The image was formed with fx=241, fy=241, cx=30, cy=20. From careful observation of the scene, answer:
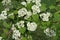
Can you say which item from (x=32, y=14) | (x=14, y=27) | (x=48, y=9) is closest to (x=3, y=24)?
(x=14, y=27)

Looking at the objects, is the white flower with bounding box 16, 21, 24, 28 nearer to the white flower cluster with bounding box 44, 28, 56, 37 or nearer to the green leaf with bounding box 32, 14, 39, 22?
the green leaf with bounding box 32, 14, 39, 22

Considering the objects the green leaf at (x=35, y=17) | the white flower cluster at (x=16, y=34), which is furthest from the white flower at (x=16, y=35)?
the green leaf at (x=35, y=17)

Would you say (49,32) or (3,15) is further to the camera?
(3,15)

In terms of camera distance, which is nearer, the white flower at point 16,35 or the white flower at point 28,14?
the white flower at point 16,35

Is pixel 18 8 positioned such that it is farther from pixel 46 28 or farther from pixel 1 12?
pixel 46 28

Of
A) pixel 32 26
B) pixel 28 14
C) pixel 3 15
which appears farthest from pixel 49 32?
pixel 3 15

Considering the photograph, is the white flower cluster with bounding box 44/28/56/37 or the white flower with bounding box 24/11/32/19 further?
the white flower with bounding box 24/11/32/19

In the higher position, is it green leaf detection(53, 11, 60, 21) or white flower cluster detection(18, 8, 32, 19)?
white flower cluster detection(18, 8, 32, 19)

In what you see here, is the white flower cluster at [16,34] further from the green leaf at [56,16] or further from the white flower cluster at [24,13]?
the green leaf at [56,16]

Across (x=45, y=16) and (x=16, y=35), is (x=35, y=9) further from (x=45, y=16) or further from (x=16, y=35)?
(x=16, y=35)

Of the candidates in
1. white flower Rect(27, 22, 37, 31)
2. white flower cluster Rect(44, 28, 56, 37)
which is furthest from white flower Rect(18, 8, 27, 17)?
white flower cluster Rect(44, 28, 56, 37)

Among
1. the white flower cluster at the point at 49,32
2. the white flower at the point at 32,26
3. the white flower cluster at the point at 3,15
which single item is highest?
the white flower cluster at the point at 3,15

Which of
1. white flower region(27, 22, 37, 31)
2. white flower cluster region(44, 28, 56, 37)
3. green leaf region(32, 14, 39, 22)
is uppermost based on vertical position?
green leaf region(32, 14, 39, 22)
